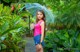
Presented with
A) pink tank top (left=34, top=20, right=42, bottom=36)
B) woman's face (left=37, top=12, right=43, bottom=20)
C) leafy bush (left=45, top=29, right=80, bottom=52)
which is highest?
woman's face (left=37, top=12, right=43, bottom=20)

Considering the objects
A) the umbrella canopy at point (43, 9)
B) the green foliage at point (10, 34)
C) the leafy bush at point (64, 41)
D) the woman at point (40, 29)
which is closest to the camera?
the woman at point (40, 29)

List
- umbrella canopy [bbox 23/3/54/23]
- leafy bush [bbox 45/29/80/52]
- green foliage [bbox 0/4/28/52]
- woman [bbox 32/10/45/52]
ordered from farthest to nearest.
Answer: leafy bush [bbox 45/29/80/52]
green foliage [bbox 0/4/28/52]
umbrella canopy [bbox 23/3/54/23]
woman [bbox 32/10/45/52]

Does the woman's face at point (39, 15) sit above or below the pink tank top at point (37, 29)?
above

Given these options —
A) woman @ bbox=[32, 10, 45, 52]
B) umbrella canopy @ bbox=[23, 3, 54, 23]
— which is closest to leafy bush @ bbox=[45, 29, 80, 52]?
umbrella canopy @ bbox=[23, 3, 54, 23]

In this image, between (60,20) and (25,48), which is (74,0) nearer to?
(60,20)

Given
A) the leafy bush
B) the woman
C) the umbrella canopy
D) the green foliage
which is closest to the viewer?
the woman

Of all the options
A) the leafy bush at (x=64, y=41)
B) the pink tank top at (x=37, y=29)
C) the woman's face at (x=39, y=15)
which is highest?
the woman's face at (x=39, y=15)

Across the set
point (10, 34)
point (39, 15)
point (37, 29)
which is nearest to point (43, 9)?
point (39, 15)

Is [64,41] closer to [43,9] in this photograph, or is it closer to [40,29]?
[43,9]

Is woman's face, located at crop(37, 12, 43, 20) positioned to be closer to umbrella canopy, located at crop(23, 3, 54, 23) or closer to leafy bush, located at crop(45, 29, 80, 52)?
umbrella canopy, located at crop(23, 3, 54, 23)

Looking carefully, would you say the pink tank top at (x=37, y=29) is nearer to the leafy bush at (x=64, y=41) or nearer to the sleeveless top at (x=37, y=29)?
the sleeveless top at (x=37, y=29)

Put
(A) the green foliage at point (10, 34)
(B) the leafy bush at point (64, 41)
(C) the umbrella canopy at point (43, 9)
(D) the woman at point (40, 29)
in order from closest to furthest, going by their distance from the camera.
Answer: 1. (D) the woman at point (40, 29)
2. (C) the umbrella canopy at point (43, 9)
3. (A) the green foliage at point (10, 34)
4. (B) the leafy bush at point (64, 41)

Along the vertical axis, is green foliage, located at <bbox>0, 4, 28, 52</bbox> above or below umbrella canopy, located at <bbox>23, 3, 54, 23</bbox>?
below

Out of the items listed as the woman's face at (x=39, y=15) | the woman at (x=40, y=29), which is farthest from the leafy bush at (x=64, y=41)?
the woman's face at (x=39, y=15)
